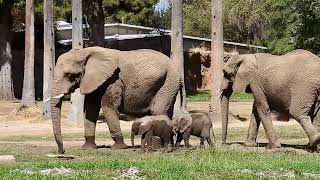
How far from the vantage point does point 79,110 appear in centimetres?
2889

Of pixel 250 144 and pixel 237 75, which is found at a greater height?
pixel 237 75

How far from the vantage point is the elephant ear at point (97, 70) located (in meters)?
18.2

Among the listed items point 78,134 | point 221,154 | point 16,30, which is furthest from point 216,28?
point 16,30

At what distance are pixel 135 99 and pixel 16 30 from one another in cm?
3150

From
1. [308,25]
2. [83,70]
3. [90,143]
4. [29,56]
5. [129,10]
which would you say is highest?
[129,10]

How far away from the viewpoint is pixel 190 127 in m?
18.9

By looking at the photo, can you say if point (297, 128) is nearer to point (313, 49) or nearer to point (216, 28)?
point (216, 28)

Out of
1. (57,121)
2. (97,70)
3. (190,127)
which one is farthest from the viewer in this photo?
(190,127)

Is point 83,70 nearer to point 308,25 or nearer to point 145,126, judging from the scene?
point 145,126

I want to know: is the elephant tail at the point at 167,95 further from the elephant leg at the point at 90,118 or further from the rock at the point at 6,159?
the rock at the point at 6,159

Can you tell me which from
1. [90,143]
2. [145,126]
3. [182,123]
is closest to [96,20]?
[90,143]

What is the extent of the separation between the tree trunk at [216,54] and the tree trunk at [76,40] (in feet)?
17.2

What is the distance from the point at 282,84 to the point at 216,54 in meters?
10.6

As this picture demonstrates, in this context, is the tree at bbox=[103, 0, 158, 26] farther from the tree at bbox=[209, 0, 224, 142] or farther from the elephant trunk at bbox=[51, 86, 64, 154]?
the elephant trunk at bbox=[51, 86, 64, 154]
